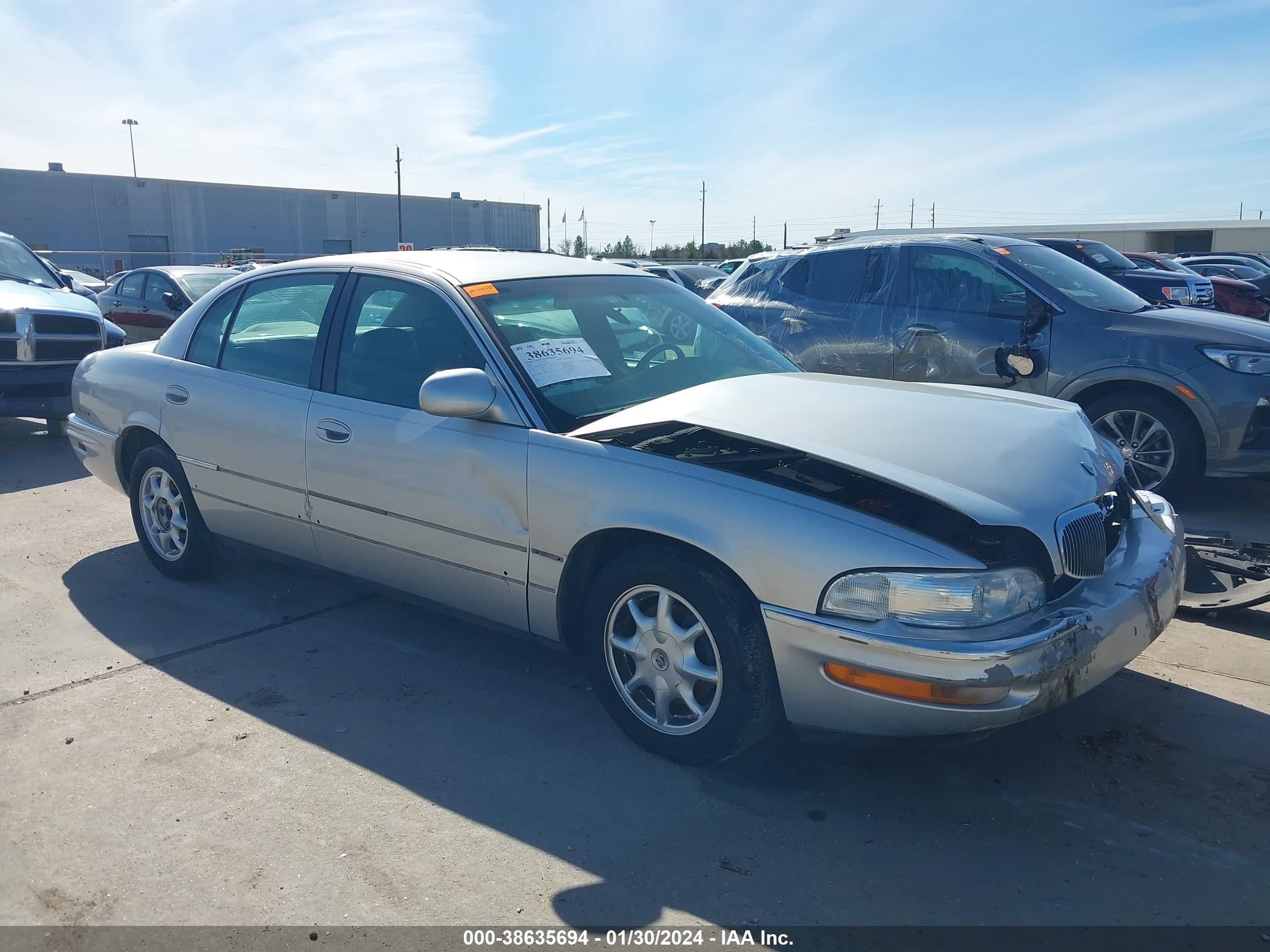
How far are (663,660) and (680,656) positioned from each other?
0.08 metres

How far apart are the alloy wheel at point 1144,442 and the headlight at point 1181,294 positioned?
8.62m

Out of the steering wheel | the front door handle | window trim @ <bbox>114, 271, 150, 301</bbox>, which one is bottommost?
the front door handle

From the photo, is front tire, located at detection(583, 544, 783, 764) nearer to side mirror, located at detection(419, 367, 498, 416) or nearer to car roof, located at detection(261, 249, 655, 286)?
side mirror, located at detection(419, 367, 498, 416)

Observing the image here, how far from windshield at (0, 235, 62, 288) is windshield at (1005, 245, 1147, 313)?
8.94m

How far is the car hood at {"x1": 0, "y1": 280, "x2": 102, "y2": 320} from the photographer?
8.52 m

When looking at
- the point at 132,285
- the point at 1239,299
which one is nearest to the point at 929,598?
the point at 132,285

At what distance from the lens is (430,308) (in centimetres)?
397

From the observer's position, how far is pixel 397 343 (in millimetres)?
4070

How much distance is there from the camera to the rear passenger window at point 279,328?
4355mm

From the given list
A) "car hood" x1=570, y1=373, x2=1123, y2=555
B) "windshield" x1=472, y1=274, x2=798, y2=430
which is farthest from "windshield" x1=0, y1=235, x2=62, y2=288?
"car hood" x1=570, y1=373, x2=1123, y2=555

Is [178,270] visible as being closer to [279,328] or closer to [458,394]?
[279,328]

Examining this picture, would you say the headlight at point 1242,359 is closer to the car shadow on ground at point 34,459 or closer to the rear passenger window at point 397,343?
the rear passenger window at point 397,343

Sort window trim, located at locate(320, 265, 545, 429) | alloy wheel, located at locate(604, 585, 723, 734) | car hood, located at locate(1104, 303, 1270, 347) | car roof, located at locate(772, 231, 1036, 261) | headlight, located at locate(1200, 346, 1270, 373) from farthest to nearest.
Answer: car roof, located at locate(772, 231, 1036, 261)
car hood, located at locate(1104, 303, 1270, 347)
headlight, located at locate(1200, 346, 1270, 373)
window trim, located at locate(320, 265, 545, 429)
alloy wheel, located at locate(604, 585, 723, 734)

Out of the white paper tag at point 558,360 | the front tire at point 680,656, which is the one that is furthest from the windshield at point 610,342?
the front tire at point 680,656
